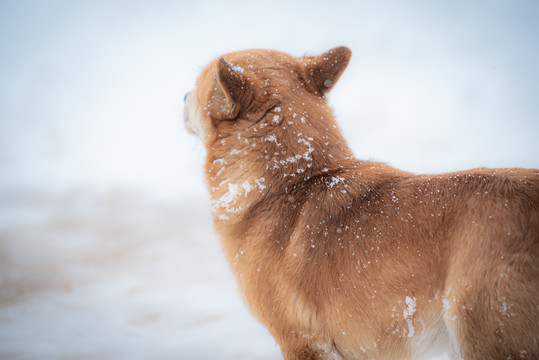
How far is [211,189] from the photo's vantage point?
2834 mm

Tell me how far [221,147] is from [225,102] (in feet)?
1.08

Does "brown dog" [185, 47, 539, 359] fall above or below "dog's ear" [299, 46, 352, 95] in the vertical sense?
below

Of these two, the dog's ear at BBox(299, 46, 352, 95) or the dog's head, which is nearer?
the dog's head

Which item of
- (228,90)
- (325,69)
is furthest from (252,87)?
(325,69)

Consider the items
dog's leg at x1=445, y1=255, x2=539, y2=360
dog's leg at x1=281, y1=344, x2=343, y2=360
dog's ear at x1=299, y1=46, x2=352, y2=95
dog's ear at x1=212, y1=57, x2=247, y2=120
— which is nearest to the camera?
dog's leg at x1=445, y1=255, x2=539, y2=360

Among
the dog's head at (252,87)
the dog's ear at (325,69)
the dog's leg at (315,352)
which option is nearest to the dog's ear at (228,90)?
the dog's head at (252,87)

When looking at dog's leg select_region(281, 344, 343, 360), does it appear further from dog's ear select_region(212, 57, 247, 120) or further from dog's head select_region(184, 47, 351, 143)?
dog's ear select_region(212, 57, 247, 120)

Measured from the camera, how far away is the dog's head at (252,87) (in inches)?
102

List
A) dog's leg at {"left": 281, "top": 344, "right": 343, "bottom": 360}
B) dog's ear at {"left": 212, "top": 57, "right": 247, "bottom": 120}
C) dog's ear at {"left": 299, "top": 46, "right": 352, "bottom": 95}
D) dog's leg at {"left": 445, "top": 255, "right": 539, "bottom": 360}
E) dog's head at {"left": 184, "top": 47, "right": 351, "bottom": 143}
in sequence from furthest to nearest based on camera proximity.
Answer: dog's ear at {"left": 299, "top": 46, "right": 352, "bottom": 95} → dog's head at {"left": 184, "top": 47, "right": 351, "bottom": 143} → dog's ear at {"left": 212, "top": 57, "right": 247, "bottom": 120} → dog's leg at {"left": 281, "top": 344, "right": 343, "bottom": 360} → dog's leg at {"left": 445, "top": 255, "right": 539, "bottom": 360}

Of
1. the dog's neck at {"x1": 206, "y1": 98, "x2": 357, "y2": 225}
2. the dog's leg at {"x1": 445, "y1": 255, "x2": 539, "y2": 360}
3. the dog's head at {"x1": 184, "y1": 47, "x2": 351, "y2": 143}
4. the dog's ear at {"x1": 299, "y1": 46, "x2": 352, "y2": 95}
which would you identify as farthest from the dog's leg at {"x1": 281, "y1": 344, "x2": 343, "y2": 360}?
the dog's ear at {"x1": 299, "y1": 46, "x2": 352, "y2": 95}

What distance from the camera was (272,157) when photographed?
8.33 ft

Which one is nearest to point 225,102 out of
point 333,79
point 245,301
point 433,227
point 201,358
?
point 333,79

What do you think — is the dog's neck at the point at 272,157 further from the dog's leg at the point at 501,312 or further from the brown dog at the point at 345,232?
the dog's leg at the point at 501,312

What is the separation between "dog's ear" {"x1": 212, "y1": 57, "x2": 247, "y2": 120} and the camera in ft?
8.06
